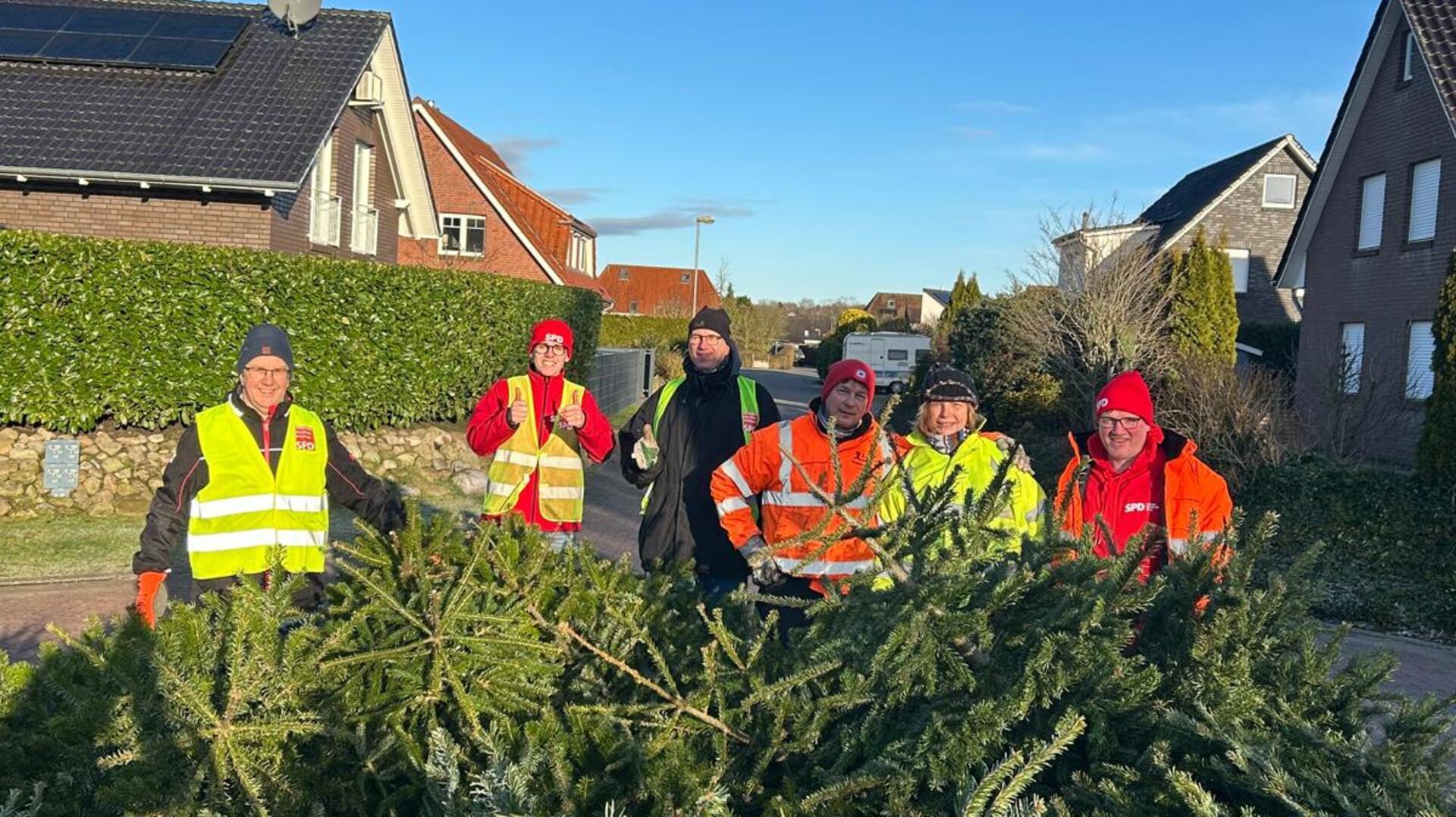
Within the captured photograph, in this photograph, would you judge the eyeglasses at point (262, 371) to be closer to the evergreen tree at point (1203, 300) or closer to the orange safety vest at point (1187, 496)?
the orange safety vest at point (1187, 496)

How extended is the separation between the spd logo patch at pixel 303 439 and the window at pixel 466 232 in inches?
1066

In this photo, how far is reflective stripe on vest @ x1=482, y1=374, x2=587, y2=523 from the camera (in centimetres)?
507

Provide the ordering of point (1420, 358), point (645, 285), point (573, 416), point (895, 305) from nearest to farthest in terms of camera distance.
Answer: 1. point (573, 416)
2. point (1420, 358)
3. point (645, 285)
4. point (895, 305)

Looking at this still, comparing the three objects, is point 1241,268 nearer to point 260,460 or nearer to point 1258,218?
point 1258,218

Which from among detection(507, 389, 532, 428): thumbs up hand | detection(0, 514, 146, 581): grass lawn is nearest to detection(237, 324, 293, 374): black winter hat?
detection(507, 389, 532, 428): thumbs up hand

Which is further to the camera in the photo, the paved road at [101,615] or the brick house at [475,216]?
the brick house at [475,216]

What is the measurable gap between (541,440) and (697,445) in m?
0.84

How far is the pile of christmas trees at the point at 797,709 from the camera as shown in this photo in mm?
1692

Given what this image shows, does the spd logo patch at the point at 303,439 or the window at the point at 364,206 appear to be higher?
the window at the point at 364,206

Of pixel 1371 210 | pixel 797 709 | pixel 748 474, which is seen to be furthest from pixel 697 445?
pixel 1371 210

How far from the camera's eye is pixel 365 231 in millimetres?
19594

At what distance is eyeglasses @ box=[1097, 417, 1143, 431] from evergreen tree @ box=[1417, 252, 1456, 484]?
273 inches

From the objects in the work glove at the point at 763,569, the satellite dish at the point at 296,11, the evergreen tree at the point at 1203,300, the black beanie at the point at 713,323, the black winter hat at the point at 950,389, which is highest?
the satellite dish at the point at 296,11

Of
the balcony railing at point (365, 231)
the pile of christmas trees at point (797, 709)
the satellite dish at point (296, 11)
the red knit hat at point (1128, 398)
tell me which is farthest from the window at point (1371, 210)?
the pile of christmas trees at point (797, 709)
